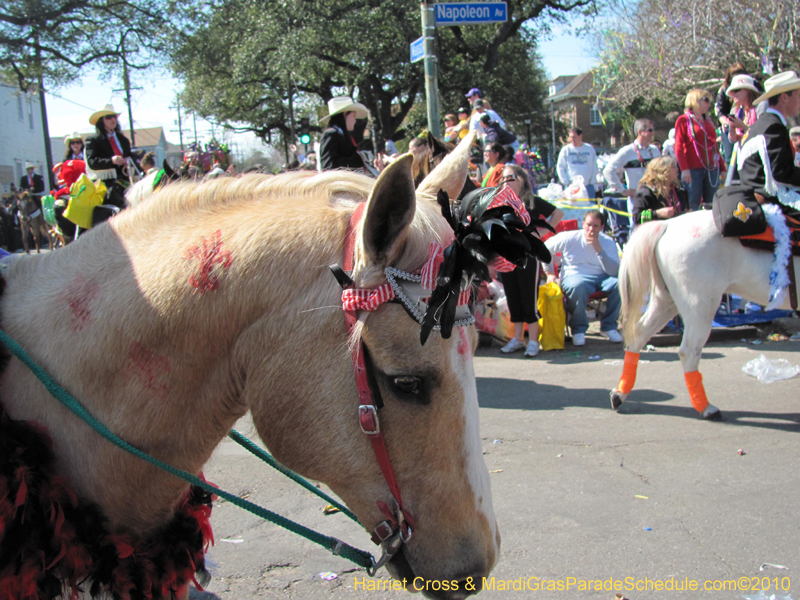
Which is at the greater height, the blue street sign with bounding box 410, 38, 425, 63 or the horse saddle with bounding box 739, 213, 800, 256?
the blue street sign with bounding box 410, 38, 425, 63

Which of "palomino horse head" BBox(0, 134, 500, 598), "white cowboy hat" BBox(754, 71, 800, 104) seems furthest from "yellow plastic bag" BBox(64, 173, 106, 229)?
"white cowboy hat" BBox(754, 71, 800, 104)

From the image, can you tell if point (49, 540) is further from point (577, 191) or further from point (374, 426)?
point (577, 191)

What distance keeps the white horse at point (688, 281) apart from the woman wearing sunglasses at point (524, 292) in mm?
1708

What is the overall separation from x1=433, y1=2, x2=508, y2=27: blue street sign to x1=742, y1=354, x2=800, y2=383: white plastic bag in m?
4.59

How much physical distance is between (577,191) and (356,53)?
18.0 meters

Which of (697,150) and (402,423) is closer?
(402,423)

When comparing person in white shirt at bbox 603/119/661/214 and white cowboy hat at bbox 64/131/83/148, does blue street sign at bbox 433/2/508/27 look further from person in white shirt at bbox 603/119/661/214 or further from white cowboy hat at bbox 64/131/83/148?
white cowboy hat at bbox 64/131/83/148

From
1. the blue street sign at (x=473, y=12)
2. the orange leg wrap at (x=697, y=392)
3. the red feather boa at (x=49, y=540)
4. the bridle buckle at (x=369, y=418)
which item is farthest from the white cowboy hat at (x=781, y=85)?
the red feather boa at (x=49, y=540)

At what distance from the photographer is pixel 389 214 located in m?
1.30

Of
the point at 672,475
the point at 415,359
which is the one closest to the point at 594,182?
the point at 672,475

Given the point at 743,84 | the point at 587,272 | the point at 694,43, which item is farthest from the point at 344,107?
the point at 694,43

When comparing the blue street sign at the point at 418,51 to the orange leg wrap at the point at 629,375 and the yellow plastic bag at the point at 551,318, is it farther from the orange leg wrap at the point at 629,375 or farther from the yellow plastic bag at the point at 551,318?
the orange leg wrap at the point at 629,375

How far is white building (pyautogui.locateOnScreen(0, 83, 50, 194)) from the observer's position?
1364 inches

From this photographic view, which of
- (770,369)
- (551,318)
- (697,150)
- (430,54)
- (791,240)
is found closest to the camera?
(791,240)
